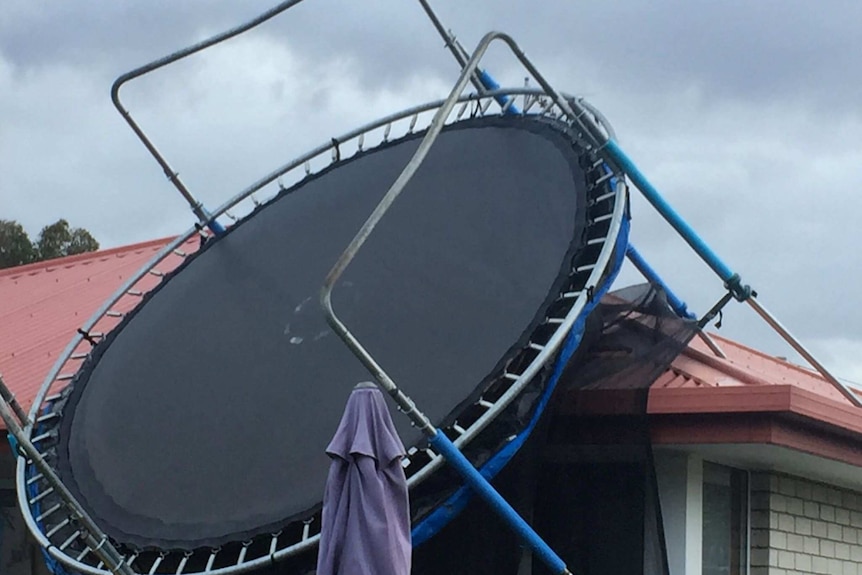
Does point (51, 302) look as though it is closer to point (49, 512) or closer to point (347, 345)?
point (49, 512)

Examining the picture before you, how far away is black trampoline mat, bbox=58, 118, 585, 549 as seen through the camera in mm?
5641

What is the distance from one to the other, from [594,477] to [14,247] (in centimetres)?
2572

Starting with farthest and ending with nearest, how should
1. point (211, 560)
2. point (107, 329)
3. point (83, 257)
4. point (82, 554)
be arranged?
point (83, 257), point (107, 329), point (82, 554), point (211, 560)

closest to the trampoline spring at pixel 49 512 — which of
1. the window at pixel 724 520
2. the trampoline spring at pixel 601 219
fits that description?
the trampoline spring at pixel 601 219

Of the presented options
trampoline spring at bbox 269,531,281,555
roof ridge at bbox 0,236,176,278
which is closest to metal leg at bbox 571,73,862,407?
trampoline spring at bbox 269,531,281,555

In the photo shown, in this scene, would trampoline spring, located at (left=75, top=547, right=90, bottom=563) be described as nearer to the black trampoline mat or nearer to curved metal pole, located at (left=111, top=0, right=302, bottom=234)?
the black trampoline mat

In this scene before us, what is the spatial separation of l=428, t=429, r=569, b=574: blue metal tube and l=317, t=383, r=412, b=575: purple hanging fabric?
1.08 ft

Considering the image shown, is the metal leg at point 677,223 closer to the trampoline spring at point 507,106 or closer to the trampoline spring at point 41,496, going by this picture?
the trampoline spring at point 507,106

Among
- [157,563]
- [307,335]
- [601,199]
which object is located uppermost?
[601,199]

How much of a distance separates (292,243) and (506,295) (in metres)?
1.90

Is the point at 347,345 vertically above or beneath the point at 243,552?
above

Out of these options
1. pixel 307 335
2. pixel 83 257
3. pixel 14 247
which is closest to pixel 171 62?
pixel 307 335

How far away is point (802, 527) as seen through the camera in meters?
6.70

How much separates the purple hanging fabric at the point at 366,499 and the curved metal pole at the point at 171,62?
3073 millimetres
